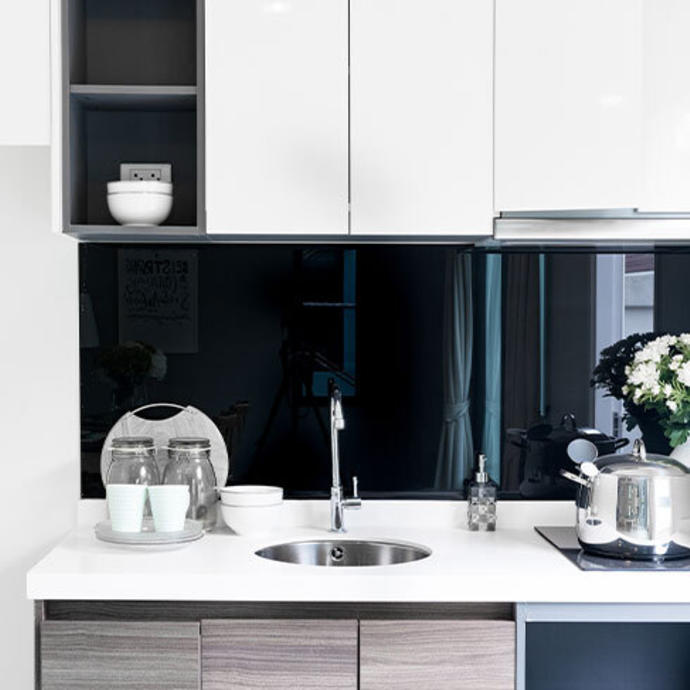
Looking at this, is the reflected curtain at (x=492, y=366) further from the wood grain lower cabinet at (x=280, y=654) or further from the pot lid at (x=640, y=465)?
the wood grain lower cabinet at (x=280, y=654)

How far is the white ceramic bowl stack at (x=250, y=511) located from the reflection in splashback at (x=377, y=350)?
221 millimetres

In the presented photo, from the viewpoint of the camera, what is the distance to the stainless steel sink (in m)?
2.79

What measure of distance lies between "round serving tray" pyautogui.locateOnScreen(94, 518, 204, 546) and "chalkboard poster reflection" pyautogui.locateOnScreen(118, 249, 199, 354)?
0.59 meters

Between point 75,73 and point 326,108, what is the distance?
67 centimetres

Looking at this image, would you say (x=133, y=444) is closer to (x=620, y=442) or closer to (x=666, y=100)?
(x=620, y=442)

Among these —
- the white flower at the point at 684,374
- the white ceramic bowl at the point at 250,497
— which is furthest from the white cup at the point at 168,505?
the white flower at the point at 684,374

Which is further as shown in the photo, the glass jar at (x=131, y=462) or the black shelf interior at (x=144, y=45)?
the black shelf interior at (x=144, y=45)

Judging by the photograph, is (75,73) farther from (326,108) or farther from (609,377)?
(609,377)

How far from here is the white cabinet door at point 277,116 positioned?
2.65 m

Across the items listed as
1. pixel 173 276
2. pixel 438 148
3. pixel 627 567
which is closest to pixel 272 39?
pixel 438 148

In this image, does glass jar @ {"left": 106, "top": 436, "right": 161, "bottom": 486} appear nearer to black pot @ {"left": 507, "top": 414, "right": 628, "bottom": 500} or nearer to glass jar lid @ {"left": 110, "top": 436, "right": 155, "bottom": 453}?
glass jar lid @ {"left": 110, "top": 436, "right": 155, "bottom": 453}

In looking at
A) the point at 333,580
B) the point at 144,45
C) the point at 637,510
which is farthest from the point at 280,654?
the point at 144,45

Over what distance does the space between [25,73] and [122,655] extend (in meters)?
1.41

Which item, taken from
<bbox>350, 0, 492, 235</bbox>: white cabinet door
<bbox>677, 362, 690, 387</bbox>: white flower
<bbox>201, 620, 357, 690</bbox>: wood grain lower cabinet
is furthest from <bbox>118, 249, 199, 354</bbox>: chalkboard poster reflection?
<bbox>677, 362, 690, 387</bbox>: white flower
